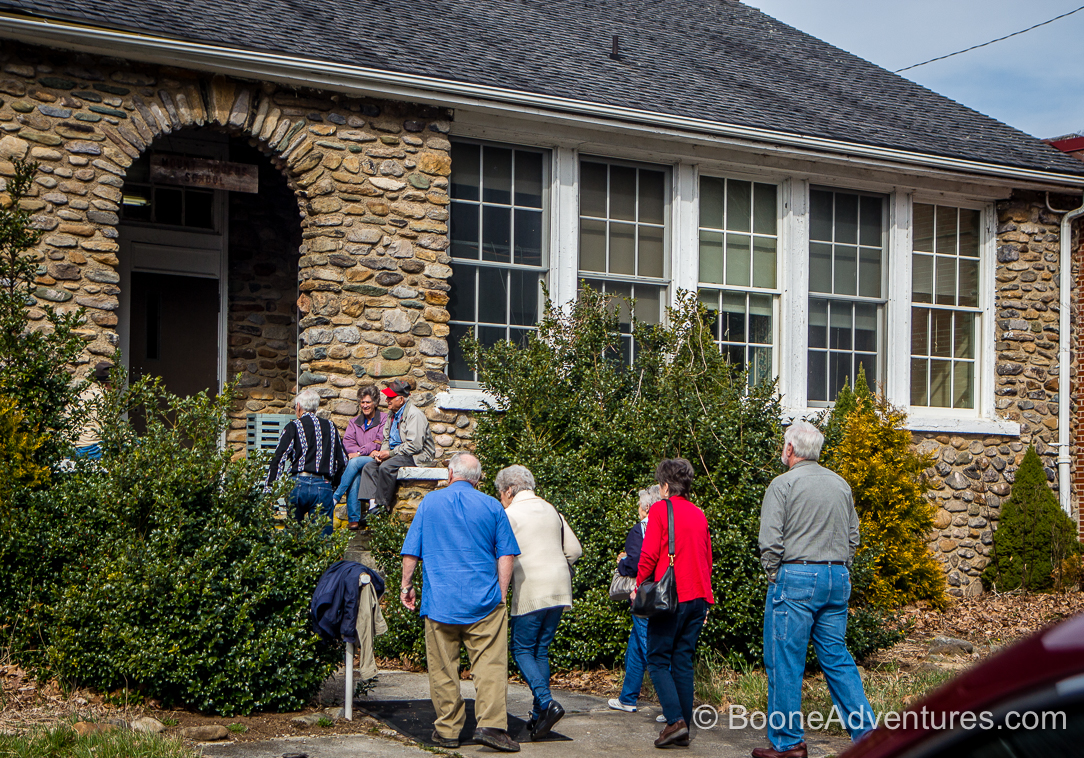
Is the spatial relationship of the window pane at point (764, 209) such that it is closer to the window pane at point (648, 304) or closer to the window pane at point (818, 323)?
the window pane at point (818, 323)

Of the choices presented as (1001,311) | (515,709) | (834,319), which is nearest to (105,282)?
(515,709)

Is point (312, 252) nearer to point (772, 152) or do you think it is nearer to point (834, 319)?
point (772, 152)

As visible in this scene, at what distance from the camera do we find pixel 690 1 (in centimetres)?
1662

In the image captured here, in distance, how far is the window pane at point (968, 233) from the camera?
42.6ft

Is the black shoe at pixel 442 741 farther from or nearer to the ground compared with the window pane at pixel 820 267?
nearer to the ground

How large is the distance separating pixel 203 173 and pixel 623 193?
4.23 m

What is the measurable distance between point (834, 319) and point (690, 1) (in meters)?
6.73

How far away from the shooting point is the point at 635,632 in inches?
260

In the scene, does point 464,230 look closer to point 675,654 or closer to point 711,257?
point 711,257

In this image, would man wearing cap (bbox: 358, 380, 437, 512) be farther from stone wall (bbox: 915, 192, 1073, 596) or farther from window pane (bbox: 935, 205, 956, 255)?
window pane (bbox: 935, 205, 956, 255)

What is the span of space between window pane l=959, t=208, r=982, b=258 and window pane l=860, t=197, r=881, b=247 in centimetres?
110

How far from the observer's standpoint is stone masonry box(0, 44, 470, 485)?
351 inches

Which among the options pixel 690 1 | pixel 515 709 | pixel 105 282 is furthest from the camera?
pixel 690 1

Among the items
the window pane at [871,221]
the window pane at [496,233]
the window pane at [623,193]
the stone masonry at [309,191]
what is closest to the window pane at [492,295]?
the window pane at [496,233]
